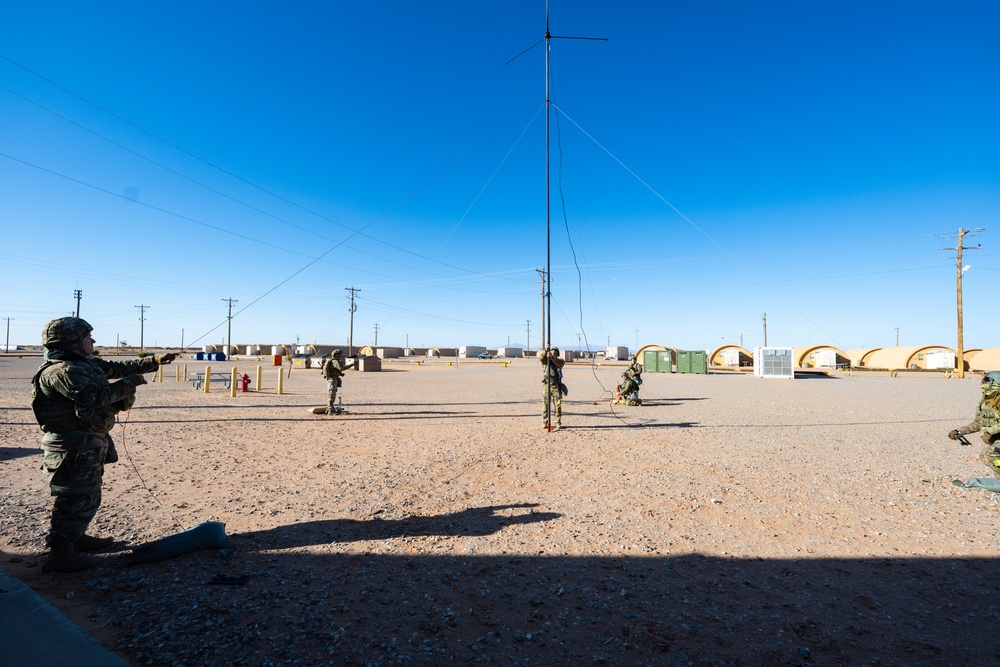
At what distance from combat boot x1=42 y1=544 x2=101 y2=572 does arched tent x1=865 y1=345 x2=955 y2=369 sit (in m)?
65.3

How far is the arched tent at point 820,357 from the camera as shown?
53156 millimetres

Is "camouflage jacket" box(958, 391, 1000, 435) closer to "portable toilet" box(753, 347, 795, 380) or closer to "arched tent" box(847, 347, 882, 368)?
"portable toilet" box(753, 347, 795, 380)

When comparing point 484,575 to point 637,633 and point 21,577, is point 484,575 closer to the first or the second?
point 637,633

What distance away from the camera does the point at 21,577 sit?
4.03 metres

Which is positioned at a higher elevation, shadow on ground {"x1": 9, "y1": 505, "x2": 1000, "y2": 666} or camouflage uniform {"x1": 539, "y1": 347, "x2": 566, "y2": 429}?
camouflage uniform {"x1": 539, "y1": 347, "x2": 566, "y2": 429}

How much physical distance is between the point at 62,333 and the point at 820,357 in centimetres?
6404

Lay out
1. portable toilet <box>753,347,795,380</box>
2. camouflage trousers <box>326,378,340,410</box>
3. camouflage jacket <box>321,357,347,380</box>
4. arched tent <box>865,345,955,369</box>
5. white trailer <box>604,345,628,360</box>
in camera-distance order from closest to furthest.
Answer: camouflage jacket <box>321,357,347,380</box> → camouflage trousers <box>326,378,340,410</box> → portable toilet <box>753,347,795,380</box> → arched tent <box>865,345,955,369</box> → white trailer <box>604,345,628,360</box>

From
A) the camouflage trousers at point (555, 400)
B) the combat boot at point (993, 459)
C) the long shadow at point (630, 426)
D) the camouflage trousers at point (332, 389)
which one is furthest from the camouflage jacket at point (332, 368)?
the combat boot at point (993, 459)

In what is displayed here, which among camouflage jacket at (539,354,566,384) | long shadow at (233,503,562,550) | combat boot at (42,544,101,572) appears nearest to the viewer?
combat boot at (42,544,101,572)

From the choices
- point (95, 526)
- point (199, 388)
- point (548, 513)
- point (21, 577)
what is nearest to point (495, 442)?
point (548, 513)

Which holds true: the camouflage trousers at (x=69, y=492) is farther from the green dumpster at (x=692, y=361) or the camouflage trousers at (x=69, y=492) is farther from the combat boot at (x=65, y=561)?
the green dumpster at (x=692, y=361)

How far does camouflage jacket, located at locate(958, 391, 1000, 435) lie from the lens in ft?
23.0

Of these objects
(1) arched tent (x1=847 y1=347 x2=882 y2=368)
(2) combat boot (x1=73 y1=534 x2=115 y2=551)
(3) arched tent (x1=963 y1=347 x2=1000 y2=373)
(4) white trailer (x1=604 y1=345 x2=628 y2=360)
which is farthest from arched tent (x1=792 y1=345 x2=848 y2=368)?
(2) combat boot (x1=73 y1=534 x2=115 y2=551)

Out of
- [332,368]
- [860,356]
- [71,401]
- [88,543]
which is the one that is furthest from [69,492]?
[860,356]
